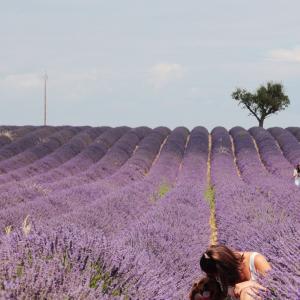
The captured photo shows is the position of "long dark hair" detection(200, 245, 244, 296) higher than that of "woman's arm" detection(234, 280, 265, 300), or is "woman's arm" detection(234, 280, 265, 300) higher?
"long dark hair" detection(200, 245, 244, 296)

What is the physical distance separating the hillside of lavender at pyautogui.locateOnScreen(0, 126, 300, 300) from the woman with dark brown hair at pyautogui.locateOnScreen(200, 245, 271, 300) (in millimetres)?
214

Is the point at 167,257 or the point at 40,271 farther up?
the point at 40,271

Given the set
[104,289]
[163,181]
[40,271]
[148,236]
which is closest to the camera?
[40,271]

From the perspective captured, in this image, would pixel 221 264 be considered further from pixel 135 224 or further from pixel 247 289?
pixel 135 224

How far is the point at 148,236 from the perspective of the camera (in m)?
6.48

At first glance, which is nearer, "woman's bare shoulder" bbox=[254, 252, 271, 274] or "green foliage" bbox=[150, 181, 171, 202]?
"woman's bare shoulder" bbox=[254, 252, 271, 274]

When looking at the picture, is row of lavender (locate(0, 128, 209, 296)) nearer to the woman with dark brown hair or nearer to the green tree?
the woman with dark brown hair

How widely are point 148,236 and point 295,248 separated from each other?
259cm

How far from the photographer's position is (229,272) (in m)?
4.01

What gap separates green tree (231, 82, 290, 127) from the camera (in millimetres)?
50531

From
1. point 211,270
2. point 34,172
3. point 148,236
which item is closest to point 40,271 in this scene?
point 211,270

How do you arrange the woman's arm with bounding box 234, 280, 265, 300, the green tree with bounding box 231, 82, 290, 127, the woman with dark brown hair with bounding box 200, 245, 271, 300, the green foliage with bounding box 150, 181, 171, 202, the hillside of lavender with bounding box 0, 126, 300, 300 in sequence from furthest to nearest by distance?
the green tree with bounding box 231, 82, 290, 127 → the green foliage with bounding box 150, 181, 171, 202 → the woman with dark brown hair with bounding box 200, 245, 271, 300 → the woman's arm with bounding box 234, 280, 265, 300 → the hillside of lavender with bounding box 0, 126, 300, 300

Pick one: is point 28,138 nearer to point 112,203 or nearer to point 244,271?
point 112,203

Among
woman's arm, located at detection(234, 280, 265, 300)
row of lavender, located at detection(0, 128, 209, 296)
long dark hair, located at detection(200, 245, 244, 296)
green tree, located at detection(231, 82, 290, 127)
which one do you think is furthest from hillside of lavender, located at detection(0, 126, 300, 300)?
green tree, located at detection(231, 82, 290, 127)
